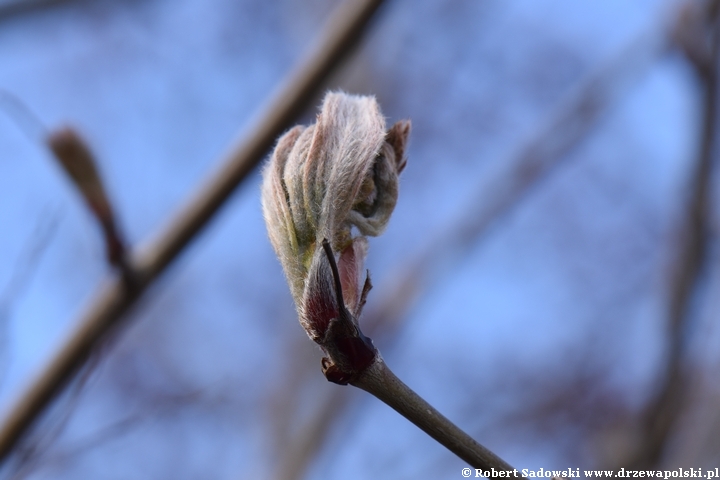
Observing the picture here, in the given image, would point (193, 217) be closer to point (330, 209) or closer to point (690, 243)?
point (330, 209)

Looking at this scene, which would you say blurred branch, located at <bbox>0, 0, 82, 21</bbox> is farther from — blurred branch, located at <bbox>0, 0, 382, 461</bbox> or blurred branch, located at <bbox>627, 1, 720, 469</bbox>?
blurred branch, located at <bbox>627, 1, 720, 469</bbox>

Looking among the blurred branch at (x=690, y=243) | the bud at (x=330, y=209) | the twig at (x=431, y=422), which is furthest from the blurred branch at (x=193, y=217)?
the blurred branch at (x=690, y=243)

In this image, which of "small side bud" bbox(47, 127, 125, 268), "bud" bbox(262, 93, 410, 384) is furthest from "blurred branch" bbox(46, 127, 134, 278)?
"bud" bbox(262, 93, 410, 384)

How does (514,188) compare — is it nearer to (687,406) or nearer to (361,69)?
(687,406)

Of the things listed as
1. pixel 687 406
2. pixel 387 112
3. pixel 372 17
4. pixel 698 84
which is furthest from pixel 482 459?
pixel 387 112

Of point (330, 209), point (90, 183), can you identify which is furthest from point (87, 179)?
point (330, 209)
